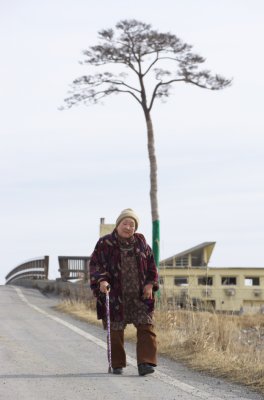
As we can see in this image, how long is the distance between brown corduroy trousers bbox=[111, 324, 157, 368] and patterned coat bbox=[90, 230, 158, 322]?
0.18 metres

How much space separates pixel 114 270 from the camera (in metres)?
9.48

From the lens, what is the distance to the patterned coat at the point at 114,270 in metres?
9.48

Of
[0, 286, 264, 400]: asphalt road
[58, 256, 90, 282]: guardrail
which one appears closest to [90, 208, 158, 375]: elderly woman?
[0, 286, 264, 400]: asphalt road

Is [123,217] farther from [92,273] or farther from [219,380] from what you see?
[219,380]

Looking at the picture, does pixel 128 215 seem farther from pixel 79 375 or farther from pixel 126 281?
pixel 79 375

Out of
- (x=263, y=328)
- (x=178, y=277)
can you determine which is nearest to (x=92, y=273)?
(x=263, y=328)

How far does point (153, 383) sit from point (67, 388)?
0.98 metres

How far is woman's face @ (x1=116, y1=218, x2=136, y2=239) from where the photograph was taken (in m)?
9.44

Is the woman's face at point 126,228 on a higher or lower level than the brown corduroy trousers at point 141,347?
higher

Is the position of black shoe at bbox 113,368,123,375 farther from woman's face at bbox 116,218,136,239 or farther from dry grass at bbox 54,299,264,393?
woman's face at bbox 116,218,136,239

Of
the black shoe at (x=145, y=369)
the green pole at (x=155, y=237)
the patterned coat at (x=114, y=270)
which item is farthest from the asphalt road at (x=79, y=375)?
the green pole at (x=155, y=237)

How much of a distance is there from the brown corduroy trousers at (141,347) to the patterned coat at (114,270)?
→ 18 cm

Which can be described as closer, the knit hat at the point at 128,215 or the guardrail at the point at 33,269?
the knit hat at the point at 128,215

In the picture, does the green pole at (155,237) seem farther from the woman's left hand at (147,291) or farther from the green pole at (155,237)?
the woman's left hand at (147,291)
